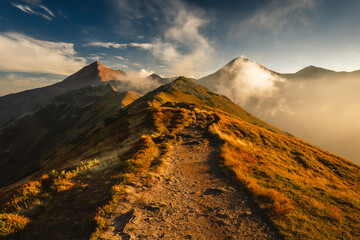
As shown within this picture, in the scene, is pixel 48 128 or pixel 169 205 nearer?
pixel 169 205

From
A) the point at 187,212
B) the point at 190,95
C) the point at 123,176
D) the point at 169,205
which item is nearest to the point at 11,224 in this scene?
the point at 123,176

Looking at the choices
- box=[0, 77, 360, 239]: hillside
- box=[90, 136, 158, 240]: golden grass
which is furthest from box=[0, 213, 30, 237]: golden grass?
box=[90, 136, 158, 240]: golden grass

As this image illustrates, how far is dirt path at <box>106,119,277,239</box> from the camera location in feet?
25.5

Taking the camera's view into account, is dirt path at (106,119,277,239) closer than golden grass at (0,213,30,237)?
No

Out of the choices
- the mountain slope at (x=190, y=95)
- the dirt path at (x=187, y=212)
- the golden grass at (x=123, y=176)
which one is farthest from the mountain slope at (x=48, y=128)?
the dirt path at (x=187, y=212)

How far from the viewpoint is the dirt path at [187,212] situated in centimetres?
779

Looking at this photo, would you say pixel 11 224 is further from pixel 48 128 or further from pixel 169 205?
pixel 48 128

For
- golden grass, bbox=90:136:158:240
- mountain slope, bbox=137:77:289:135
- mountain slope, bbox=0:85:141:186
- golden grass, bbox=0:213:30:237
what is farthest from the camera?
mountain slope, bbox=0:85:141:186

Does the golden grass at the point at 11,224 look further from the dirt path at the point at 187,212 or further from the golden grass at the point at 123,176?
the dirt path at the point at 187,212

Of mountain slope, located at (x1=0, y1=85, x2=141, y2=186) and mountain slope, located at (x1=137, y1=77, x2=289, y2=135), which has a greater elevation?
mountain slope, located at (x1=137, y1=77, x2=289, y2=135)

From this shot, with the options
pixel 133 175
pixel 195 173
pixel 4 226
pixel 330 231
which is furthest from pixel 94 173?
pixel 330 231

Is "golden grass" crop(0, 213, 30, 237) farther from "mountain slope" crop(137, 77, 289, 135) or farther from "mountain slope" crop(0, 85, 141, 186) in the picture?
"mountain slope" crop(0, 85, 141, 186)

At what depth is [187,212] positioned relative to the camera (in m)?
9.27

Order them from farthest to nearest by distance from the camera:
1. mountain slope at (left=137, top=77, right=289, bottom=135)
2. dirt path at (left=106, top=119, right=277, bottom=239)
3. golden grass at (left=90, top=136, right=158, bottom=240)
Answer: mountain slope at (left=137, top=77, right=289, bottom=135), dirt path at (left=106, top=119, right=277, bottom=239), golden grass at (left=90, top=136, right=158, bottom=240)
